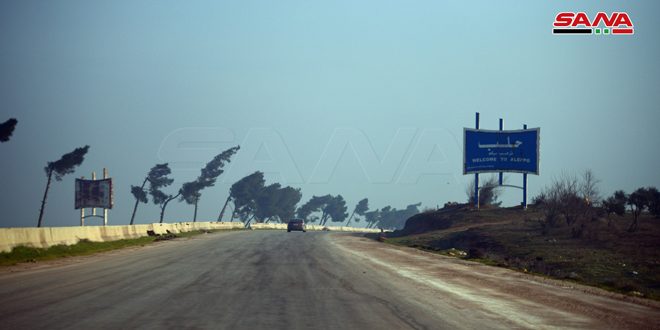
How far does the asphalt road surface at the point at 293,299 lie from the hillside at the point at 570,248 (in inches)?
166

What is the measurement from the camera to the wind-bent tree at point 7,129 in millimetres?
58219

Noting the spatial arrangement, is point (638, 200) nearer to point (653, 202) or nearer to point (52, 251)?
point (653, 202)

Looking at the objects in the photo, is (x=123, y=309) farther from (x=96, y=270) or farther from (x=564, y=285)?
(x=564, y=285)

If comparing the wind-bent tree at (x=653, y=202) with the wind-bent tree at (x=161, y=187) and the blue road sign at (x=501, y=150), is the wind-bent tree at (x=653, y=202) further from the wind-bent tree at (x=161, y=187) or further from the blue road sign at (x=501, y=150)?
the wind-bent tree at (x=161, y=187)

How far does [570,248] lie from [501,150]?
2545 cm

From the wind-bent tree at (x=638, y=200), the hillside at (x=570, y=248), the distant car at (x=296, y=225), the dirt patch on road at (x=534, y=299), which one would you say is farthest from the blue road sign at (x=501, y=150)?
the dirt patch on road at (x=534, y=299)

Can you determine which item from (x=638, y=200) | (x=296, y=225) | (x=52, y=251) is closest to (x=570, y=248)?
(x=638, y=200)

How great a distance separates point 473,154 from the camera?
60000 mm

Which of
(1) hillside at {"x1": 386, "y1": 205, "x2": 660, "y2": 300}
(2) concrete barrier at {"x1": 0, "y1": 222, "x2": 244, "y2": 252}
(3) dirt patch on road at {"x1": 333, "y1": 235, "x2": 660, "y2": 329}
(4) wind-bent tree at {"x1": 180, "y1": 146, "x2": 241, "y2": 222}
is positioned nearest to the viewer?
(3) dirt patch on road at {"x1": 333, "y1": 235, "x2": 660, "y2": 329}

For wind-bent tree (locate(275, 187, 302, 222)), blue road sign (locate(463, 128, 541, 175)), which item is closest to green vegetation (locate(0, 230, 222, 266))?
blue road sign (locate(463, 128, 541, 175))

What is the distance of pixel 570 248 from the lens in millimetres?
34750

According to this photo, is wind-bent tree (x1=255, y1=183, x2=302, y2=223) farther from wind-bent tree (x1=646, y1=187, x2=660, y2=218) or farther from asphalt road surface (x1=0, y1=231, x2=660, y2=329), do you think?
asphalt road surface (x1=0, y1=231, x2=660, y2=329)

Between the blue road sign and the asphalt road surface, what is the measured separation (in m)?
38.6

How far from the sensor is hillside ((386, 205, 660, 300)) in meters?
25.3
